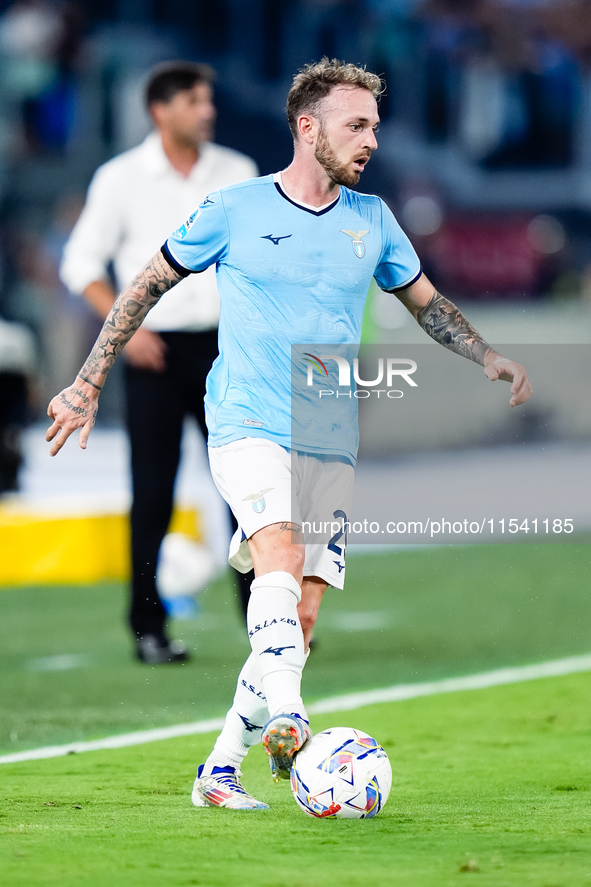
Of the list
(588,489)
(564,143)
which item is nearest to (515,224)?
(564,143)

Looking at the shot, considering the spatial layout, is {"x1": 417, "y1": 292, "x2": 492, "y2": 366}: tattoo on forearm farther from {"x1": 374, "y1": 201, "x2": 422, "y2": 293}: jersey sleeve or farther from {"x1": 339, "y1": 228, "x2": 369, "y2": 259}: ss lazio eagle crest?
{"x1": 339, "y1": 228, "x2": 369, "y2": 259}: ss lazio eagle crest

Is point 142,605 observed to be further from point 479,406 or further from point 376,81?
point 479,406

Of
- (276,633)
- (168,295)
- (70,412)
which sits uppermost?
(70,412)

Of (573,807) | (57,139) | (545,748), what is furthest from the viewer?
(57,139)

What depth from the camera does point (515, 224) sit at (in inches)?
808

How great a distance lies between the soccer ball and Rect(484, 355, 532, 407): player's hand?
1029 millimetres

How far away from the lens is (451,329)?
4.35 m

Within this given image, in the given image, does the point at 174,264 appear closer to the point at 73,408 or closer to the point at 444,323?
the point at 73,408

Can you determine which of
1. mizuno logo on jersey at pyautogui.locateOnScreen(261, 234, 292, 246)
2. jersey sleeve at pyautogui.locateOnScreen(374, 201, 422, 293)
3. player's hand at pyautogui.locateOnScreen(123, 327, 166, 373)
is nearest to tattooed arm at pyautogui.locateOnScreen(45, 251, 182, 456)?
mizuno logo on jersey at pyautogui.locateOnScreen(261, 234, 292, 246)

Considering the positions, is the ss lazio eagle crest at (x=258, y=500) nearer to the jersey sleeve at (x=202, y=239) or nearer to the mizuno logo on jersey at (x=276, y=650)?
the mizuno logo on jersey at (x=276, y=650)

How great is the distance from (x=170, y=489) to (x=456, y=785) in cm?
273

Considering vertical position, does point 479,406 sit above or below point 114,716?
below

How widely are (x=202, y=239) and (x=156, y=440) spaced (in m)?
2.67

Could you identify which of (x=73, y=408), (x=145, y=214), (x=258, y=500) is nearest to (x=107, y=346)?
(x=73, y=408)
